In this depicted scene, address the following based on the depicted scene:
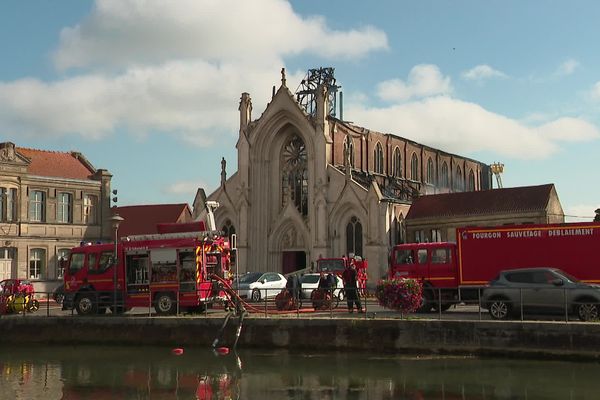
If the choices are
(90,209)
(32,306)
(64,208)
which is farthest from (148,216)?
(32,306)

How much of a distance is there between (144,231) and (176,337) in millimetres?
56339

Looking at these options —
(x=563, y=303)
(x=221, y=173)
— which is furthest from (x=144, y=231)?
(x=563, y=303)

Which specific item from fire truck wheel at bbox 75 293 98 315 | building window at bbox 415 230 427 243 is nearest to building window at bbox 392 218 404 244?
building window at bbox 415 230 427 243

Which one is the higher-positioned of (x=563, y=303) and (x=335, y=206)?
(x=335, y=206)

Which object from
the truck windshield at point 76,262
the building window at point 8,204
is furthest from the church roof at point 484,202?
the truck windshield at point 76,262

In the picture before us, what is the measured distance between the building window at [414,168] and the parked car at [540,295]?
4329cm

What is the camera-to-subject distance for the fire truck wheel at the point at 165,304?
28.9 metres

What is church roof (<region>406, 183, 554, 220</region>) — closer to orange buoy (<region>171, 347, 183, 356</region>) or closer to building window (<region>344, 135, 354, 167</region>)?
building window (<region>344, 135, 354, 167</region>)

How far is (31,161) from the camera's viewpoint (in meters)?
49.0

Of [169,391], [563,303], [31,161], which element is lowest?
[169,391]

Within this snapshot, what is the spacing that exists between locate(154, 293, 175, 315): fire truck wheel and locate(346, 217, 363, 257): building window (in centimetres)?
2505

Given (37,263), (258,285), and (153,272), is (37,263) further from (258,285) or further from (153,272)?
(153,272)

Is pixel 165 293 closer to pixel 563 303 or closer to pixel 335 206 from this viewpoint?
pixel 563 303

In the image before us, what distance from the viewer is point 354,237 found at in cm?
5300
